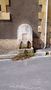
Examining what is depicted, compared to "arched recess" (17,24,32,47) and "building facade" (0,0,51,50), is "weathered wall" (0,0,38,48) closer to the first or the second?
"building facade" (0,0,51,50)

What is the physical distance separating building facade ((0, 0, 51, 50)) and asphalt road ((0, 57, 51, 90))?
107 cm

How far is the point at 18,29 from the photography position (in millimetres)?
8516

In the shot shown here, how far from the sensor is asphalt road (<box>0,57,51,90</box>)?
582 centimetres

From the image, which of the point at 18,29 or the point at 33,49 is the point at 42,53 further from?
the point at 18,29

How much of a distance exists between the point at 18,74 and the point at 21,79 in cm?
37

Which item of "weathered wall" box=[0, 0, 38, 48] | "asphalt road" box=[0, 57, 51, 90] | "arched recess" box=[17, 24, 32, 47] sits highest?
"weathered wall" box=[0, 0, 38, 48]

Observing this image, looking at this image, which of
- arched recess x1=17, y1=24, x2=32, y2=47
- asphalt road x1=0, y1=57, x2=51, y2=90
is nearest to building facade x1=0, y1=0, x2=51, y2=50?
arched recess x1=17, y1=24, x2=32, y2=47

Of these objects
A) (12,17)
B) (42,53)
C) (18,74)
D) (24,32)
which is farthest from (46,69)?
(12,17)

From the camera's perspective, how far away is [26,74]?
6.54 m

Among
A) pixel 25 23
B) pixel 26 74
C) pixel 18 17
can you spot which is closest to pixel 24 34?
pixel 25 23

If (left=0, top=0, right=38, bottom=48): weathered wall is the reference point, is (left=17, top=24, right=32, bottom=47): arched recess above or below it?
below

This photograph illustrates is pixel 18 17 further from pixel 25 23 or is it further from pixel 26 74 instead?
pixel 26 74

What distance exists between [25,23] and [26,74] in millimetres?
2525

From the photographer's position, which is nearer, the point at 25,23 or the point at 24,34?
the point at 24,34
